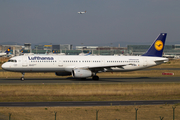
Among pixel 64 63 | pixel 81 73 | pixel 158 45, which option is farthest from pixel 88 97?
pixel 158 45

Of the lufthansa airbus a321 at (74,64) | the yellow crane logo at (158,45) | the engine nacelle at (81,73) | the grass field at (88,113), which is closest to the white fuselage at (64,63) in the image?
the lufthansa airbus a321 at (74,64)

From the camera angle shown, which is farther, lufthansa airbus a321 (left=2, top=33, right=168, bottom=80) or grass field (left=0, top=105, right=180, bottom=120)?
lufthansa airbus a321 (left=2, top=33, right=168, bottom=80)

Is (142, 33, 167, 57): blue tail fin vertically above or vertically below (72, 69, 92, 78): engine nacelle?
above

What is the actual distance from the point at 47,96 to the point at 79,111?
10.1m

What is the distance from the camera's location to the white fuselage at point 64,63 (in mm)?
43719

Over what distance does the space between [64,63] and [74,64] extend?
6.69 ft

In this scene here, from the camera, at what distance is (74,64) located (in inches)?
1818

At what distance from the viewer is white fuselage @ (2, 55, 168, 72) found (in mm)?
43719

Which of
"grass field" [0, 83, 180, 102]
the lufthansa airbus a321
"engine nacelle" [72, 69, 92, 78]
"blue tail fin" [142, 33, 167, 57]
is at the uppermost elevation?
"blue tail fin" [142, 33, 167, 57]

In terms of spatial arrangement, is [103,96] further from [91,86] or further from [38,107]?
[38,107]

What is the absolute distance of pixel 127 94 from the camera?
34.7 meters

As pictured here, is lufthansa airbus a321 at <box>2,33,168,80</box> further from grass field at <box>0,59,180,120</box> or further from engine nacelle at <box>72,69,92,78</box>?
grass field at <box>0,59,180,120</box>

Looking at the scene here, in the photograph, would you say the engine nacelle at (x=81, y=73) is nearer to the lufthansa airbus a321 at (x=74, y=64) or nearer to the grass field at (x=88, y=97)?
the lufthansa airbus a321 at (x=74, y=64)

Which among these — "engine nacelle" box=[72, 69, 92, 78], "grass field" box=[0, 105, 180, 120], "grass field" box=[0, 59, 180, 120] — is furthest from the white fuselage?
"grass field" box=[0, 105, 180, 120]
